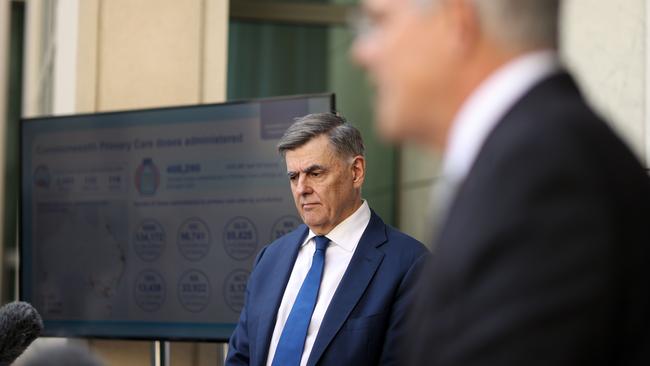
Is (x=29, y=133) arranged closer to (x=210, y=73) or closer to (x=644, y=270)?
(x=210, y=73)

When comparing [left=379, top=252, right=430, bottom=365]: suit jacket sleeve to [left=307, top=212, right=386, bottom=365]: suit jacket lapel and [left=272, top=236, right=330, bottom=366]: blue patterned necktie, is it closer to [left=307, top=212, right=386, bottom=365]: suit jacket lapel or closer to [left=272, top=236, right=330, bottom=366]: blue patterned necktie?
[left=307, top=212, right=386, bottom=365]: suit jacket lapel

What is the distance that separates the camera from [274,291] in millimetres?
3592

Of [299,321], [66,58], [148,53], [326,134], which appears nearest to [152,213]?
[148,53]

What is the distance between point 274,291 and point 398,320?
51 centimetres

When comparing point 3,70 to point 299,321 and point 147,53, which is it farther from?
point 299,321

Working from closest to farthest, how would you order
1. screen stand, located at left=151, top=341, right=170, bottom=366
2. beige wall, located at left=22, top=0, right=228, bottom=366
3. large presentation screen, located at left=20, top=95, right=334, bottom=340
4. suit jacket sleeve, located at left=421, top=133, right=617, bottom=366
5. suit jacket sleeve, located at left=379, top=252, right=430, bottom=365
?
suit jacket sleeve, located at left=421, top=133, right=617, bottom=366, suit jacket sleeve, located at left=379, top=252, right=430, bottom=365, large presentation screen, located at left=20, top=95, right=334, bottom=340, screen stand, located at left=151, top=341, right=170, bottom=366, beige wall, located at left=22, top=0, right=228, bottom=366

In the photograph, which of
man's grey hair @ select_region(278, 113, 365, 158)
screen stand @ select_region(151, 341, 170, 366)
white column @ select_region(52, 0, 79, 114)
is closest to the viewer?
man's grey hair @ select_region(278, 113, 365, 158)

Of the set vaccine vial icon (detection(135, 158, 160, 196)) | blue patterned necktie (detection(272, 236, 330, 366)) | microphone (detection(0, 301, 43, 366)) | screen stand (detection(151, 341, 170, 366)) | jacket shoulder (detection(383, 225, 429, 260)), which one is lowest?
screen stand (detection(151, 341, 170, 366))

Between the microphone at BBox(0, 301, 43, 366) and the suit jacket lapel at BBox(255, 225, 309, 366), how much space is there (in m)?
1.45

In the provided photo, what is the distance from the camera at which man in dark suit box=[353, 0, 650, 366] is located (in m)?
0.89

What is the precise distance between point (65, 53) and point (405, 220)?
9.95 feet

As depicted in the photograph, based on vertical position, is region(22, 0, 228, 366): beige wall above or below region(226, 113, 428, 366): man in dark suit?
above

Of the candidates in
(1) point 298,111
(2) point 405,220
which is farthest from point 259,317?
(2) point 405,220

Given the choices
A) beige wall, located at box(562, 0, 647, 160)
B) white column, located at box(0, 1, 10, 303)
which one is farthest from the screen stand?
white column, located at box(0, 1, 10, 303)
